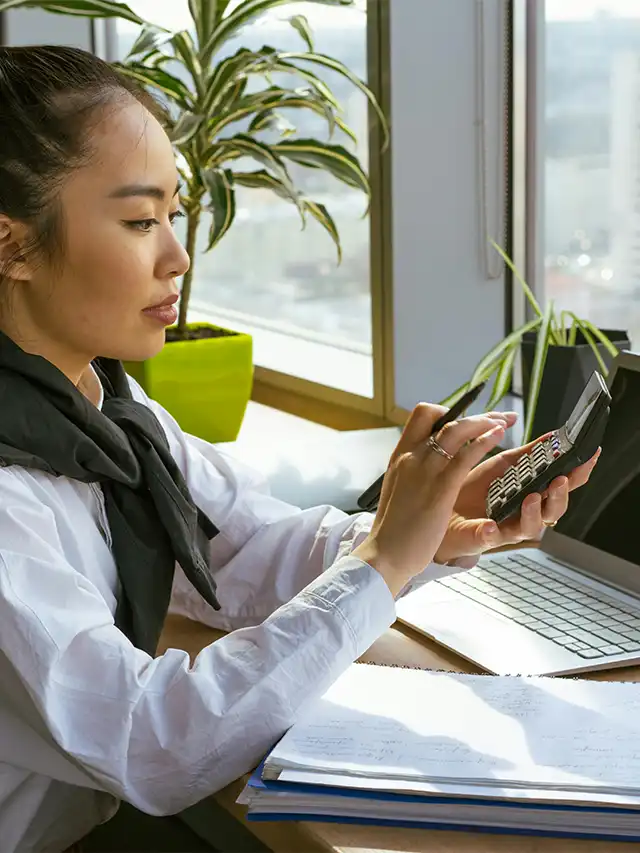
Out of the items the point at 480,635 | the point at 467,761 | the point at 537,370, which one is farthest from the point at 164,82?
the point at 467,761

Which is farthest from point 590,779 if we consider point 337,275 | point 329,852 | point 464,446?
point 337,275

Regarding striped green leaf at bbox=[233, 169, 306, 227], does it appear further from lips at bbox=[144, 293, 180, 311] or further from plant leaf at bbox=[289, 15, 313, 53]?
lips at bbox=[144, 293, 180, 311]

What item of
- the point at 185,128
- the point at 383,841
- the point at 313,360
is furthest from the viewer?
the point at 313,360

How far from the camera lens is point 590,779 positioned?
2.72 ft

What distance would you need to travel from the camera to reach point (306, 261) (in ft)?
8.64

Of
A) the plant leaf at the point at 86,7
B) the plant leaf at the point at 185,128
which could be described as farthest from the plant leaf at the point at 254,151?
the plant leaf at the point at 86,7

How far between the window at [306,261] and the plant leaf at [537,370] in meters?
0.76

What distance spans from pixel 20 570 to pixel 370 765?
31 centimetres

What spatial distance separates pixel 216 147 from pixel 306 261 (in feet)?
2.29

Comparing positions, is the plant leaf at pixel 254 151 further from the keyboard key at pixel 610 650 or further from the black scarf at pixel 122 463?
the keyboard key at pixel 610 650

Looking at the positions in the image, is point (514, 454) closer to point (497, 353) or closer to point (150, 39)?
point (497, 353)

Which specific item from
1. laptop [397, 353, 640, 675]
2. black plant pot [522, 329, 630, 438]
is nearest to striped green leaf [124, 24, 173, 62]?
black plant pot [522, 329, 630, 438]

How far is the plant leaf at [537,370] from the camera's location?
1.48 metres

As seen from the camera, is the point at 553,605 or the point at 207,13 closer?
the point at 553,605
